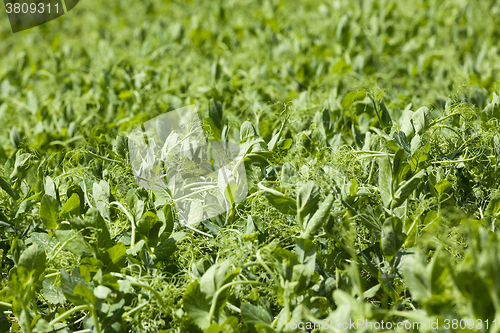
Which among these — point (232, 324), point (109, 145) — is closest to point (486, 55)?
point (109, 145)

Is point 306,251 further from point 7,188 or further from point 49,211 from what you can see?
point 7,188

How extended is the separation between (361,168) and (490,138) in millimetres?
375

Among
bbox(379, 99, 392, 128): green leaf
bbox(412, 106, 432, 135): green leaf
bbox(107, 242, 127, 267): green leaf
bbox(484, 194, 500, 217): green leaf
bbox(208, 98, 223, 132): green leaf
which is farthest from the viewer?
bbox(208, 98, 223, 132): green leaf

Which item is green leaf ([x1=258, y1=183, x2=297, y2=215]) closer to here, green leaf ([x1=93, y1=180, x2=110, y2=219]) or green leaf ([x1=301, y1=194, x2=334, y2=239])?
green leaf ([x1=301, y1=194, x2=334, y2=239])

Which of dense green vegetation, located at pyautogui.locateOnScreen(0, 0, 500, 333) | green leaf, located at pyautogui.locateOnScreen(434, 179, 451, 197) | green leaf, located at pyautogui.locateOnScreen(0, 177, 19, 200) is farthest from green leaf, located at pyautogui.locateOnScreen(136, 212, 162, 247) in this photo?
→ green leaf, located at pyautogui.locateOnScreen(434, 179, 451, 197)

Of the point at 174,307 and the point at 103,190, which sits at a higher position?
the point at 103,190

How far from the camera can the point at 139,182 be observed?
1.23 meters

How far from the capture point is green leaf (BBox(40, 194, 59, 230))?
1090 mm

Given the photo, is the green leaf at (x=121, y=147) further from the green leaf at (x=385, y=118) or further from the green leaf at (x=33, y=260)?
the green leaf at (x=385, y=118)

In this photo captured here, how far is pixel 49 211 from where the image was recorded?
1.10 metres

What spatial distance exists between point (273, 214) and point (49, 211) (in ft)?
1.93

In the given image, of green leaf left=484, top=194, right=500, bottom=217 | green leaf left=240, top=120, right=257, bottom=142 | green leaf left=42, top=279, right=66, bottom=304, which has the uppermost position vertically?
green leaf left=240, top=120, right=257, bottom=142

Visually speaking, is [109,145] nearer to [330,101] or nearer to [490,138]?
[330,101]

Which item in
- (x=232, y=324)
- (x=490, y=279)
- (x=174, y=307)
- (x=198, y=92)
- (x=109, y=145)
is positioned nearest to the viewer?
(x=490, y=279)
